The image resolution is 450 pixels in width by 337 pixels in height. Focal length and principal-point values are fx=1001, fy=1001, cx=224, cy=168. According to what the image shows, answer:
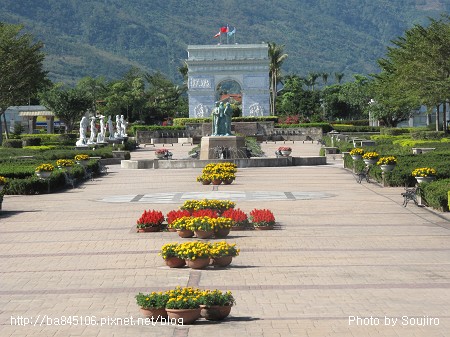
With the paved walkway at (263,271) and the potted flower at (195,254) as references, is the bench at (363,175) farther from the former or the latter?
the potted flower at (195,254)

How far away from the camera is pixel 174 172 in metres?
45.9

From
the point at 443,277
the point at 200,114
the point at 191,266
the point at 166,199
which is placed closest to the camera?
the point at 443,277

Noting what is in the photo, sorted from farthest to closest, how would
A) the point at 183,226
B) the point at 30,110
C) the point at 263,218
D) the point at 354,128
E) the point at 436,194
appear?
the point at 30,110 < the point at 354,128 < the point at 436,194 < the point at 263,218 < the point at 183,226

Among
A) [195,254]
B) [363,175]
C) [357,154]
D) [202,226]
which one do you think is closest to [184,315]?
[195,254]

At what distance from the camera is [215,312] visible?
13023 mm

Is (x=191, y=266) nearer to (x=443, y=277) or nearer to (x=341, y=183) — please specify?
(x=443, y=277)

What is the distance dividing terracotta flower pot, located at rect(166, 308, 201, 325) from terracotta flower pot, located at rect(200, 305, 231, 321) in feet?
0.55

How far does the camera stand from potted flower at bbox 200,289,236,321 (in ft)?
42.6

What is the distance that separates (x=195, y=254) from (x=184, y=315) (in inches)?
165

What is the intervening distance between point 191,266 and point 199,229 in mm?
3942

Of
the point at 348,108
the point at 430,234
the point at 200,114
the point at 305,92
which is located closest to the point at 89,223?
the point at 430,234

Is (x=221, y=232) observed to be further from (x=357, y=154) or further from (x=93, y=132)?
(x=93, y=132)

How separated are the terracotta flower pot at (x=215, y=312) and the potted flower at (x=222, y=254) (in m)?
3.86

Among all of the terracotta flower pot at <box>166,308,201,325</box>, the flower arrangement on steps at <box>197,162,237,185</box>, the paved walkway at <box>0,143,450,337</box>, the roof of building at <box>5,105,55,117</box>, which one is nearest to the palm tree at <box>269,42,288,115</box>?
the roof of building at <box>5,105,55,117</box>
